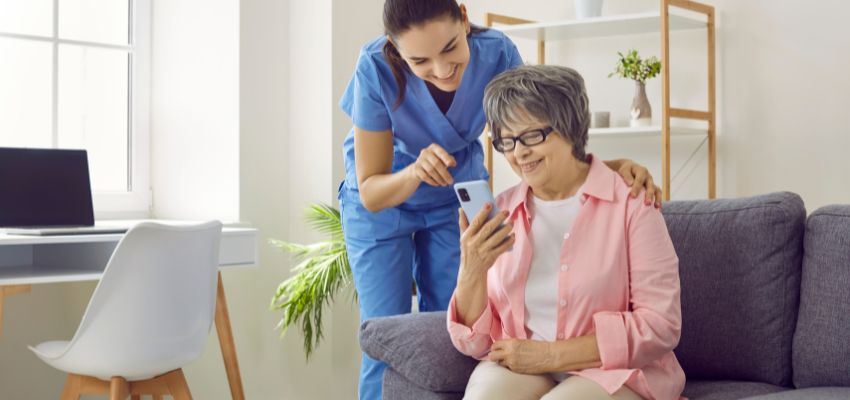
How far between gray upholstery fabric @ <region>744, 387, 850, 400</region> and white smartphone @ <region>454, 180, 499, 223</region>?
0.61 m

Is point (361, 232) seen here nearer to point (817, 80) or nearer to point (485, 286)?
point (485, 286)

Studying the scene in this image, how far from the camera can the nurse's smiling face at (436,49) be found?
6.23ft

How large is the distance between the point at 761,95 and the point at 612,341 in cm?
174

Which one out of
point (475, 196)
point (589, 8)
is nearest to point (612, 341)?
point (475, 196)

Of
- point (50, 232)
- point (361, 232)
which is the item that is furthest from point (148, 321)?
point (361, 232)

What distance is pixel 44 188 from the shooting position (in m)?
3.09

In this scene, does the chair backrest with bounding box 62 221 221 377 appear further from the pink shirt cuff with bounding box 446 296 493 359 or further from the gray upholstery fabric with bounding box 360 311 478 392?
the pink shirt cuff with bounding box 446 296 493 359

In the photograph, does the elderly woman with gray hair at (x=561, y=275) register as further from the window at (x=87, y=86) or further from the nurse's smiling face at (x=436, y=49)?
the window at (x=87, y=86)

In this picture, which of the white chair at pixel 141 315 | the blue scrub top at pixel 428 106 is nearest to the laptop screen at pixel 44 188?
the white chair at pixel 141 315

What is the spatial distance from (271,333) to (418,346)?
1.95 meters

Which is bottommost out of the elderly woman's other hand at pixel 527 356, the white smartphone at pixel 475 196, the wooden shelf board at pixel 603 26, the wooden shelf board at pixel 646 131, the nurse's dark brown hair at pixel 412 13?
the elderly woman's other hand at pixel 527 356

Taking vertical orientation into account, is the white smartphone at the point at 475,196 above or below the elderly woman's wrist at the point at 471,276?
above

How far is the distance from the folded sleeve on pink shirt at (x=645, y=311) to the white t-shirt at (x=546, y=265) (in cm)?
12

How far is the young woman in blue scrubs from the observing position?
2.15 meters
